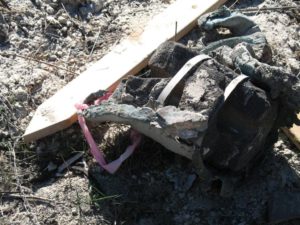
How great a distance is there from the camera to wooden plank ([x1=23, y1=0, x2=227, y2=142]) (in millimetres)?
3598

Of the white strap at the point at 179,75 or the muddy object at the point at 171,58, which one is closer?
the white strap at the point at 179,75

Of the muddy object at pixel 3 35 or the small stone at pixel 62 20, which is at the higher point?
the small stone at pixel 62 20

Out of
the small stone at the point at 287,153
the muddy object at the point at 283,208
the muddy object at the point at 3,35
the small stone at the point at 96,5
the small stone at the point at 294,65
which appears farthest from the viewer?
the small stone at the point at 96,5

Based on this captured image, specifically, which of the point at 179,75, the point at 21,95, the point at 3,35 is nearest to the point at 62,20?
the point at 3,35

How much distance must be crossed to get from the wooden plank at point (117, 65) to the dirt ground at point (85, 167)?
3.8 inches

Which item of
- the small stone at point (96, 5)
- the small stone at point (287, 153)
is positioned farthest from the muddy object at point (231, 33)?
the small stone at point (96, 5)

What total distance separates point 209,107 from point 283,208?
0.73m

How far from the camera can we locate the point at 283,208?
10.6ft

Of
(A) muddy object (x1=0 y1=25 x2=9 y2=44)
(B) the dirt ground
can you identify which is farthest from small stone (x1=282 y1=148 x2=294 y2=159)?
(A) muddy object (x1=0 y1=25 x2=9 y2=44)

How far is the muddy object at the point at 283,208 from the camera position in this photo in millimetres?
3221

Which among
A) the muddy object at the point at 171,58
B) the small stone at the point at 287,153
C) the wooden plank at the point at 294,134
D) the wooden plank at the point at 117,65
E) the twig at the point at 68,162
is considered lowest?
the twig at the point at 68,162

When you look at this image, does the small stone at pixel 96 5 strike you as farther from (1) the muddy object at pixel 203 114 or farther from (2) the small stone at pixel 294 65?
(2) the small stone at pixel 294 65

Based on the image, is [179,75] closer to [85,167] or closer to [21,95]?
[85,167]

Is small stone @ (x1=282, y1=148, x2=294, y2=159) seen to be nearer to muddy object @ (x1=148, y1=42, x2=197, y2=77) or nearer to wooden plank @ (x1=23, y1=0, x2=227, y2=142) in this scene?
muddy object @ (x1=148, y1=42, x2=197, y2=77)
